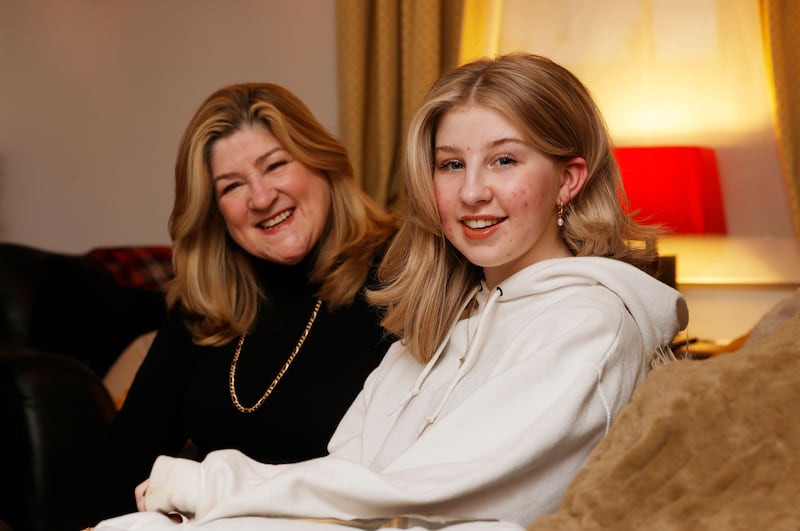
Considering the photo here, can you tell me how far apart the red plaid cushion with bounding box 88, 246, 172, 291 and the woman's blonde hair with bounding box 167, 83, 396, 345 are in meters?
1.40

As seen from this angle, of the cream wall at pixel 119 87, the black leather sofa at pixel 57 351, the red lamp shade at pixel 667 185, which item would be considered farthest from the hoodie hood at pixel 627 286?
the cream wall at pixel 119 87

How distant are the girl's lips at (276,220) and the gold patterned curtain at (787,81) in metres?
2.14

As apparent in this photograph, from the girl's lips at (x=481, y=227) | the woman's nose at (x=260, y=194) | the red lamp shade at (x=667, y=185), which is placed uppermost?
the girl's lips at (x=481, y=227)

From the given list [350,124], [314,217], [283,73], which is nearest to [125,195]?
[283,73]

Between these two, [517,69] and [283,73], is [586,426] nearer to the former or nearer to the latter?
[517,69]

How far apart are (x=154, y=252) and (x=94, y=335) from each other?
59 centimetres

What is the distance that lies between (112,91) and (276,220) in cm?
286

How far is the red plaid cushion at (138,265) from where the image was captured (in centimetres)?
352

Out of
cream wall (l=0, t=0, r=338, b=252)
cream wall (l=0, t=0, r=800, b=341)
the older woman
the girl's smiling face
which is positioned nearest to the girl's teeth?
the girl's smiling face

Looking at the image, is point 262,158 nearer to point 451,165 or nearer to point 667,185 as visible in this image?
point 451,165

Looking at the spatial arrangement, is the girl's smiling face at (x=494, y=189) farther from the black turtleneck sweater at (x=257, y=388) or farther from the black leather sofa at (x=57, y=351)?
the black leather sofa at (x=57, y=351)

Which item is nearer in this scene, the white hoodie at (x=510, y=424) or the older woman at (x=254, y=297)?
the white hoodie at (x=510, y=424)

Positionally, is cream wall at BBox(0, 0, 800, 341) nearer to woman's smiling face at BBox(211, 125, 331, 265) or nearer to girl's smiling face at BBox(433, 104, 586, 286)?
woman's smiling face at BBox(211, 125, 331, 265)

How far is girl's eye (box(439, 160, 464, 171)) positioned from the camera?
142 cm
